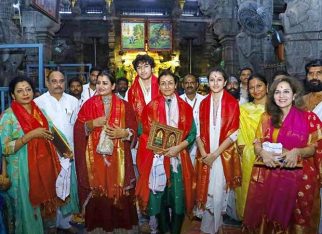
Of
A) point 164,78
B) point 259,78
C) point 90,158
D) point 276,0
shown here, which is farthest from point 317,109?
point 276,0

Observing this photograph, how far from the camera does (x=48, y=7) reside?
8.04 meters

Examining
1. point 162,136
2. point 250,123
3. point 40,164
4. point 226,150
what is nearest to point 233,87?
point 250,123

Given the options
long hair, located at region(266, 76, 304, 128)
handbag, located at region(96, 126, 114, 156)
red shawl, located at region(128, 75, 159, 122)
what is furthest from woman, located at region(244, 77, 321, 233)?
red shawl, located at region(128, 75, 159, 122)

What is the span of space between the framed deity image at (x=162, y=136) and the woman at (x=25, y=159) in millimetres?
923

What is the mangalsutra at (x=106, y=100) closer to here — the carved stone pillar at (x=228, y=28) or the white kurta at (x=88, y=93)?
the white kurta at (x=88, y=93)

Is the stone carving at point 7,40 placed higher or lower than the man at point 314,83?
higher

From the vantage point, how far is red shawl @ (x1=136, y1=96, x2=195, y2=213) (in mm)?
3711

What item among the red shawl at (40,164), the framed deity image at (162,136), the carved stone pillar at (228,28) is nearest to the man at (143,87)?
the framed deity image at (162,136)

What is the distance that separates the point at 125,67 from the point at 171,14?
386 centimetres

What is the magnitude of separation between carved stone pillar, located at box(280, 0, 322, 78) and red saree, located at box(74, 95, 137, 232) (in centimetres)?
274

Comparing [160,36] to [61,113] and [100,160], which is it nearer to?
[61,113]

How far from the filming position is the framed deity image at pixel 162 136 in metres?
3.66

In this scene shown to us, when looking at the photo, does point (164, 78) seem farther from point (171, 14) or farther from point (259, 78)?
point (171, 14)

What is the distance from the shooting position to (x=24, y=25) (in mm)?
9789
